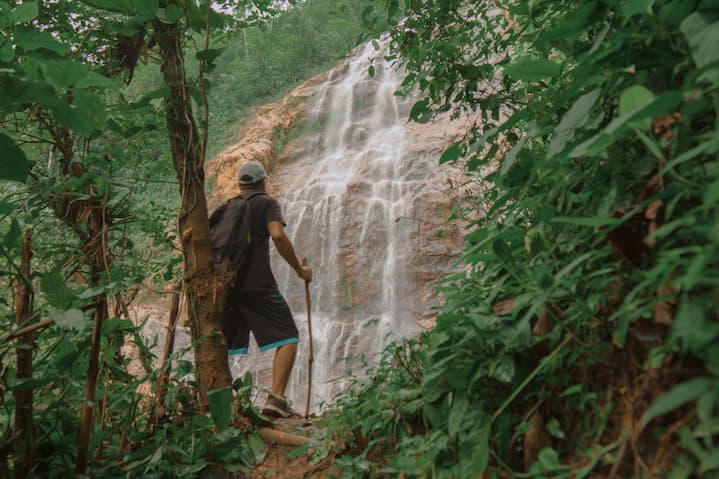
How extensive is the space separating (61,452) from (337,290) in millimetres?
8238

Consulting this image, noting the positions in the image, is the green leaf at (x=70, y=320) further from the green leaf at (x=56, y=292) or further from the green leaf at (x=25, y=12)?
the green leaf at (x=25, y=12)

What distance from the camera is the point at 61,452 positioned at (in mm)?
1642

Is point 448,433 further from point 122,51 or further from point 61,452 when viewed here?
point 122,51

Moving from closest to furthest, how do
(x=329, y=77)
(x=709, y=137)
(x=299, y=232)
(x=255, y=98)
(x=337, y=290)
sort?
1. (x=709, y=137)
2. (x=337, y=290)
3. (x=299, y=232)
4. (x=329, y=77)
5. (x=255, y=98)

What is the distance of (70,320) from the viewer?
51.9 inches

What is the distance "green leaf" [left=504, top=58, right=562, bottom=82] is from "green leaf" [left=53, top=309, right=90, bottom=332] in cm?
119

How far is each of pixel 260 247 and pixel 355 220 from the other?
6789 millimetres

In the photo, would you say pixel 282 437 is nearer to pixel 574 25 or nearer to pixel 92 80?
pixel 92 80

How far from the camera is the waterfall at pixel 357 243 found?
877 centimetres

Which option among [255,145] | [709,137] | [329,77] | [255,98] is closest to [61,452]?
[709,137]

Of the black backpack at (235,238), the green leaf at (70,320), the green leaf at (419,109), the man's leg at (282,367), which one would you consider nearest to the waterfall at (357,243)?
the man's leg at (282,367)

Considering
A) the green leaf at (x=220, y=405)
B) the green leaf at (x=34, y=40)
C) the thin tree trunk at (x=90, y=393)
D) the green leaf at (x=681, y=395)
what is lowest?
the green leaf at (x=220, y=405)

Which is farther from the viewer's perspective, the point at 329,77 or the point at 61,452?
the point at 329,77

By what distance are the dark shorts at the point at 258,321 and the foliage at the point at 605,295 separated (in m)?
1.96
